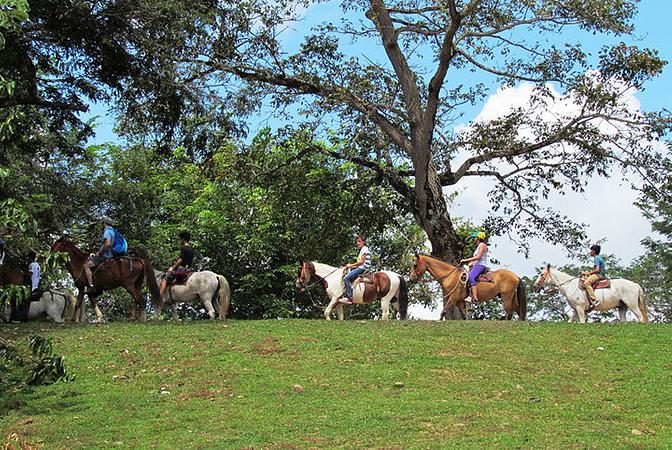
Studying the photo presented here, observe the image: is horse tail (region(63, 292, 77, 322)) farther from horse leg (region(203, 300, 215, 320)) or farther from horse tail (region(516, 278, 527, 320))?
horse tail (region(516, 278, 527, 320))

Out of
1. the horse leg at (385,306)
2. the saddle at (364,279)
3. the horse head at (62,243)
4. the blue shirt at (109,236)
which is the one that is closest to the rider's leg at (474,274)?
the horse leg at (385,306)

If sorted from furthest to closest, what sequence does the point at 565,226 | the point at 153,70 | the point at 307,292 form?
the point at 307,292
the point at 565,226
the point at 153,70

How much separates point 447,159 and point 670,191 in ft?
23.2

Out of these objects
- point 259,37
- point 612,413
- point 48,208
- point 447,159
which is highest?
point 259,37

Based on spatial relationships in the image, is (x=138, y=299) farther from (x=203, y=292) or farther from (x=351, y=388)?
(x=351, y=388)

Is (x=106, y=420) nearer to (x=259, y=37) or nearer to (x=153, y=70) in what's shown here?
(x=153, y=70)

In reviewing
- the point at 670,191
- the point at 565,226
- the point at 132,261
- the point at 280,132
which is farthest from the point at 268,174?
the point at 670,191

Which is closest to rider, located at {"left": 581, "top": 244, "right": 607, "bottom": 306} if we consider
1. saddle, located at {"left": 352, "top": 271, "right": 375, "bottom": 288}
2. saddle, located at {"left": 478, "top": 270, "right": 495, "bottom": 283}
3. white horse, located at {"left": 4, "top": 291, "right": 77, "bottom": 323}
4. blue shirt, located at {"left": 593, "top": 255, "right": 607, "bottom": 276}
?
blue shirt, located at {"left": 593, "top": 255, "right": 607, "bottom": 276}

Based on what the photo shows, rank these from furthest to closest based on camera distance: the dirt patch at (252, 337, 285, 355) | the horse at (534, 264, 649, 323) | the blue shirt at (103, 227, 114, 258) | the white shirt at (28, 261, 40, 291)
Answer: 1. the horse at (534, 264, 649, 323)
2. the white shirt at (28, 261, 40, 291)
3. the blue shirt at (103, 227, 114, 258)
4. the dirt patch at (252, 337, 285, 355)

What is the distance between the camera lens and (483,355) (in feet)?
57.6

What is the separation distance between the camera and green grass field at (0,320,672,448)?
41.0 feet

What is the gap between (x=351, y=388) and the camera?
15086 millimetres

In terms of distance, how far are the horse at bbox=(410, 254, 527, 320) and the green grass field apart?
3358 mm

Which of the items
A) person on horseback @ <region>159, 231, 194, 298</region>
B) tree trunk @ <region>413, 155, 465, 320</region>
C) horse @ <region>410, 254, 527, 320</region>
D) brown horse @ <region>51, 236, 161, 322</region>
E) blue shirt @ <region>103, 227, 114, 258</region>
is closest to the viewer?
blue shirt @ <region>103, 227, 114, 258</region>
